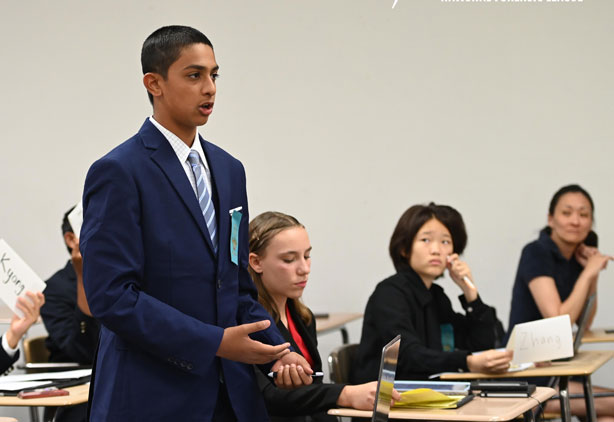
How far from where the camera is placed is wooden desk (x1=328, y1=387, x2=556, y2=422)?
2.23m

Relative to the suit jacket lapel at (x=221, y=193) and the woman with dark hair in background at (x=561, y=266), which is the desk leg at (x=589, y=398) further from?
the suit jacket lapel at (x=221, y=193)

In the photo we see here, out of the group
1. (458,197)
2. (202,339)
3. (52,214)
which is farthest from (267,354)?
(52,214)

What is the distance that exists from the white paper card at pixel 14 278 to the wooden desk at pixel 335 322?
1.54 metres

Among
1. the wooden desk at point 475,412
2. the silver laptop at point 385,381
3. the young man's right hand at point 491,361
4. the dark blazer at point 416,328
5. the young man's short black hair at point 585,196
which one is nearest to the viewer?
the silver laptop at point 385,381

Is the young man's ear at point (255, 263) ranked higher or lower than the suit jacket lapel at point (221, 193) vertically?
lower

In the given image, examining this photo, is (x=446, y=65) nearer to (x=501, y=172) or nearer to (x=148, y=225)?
(x=501, y=172)

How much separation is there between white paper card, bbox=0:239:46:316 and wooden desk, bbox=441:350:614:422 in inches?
58.5

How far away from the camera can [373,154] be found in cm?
527

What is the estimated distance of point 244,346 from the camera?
63.1 inches

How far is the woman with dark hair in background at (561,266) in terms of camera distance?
4.01m

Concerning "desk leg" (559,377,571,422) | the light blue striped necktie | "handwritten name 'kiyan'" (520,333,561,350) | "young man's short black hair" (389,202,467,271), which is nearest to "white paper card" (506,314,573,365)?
"handwritten name 'kiyan'" (520,333,561,350)

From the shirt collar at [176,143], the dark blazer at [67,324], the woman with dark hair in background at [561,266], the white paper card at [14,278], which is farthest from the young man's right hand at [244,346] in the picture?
the woman with dark hair in background at [561,266]

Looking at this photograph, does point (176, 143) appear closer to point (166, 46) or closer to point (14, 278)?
point (166, 46)

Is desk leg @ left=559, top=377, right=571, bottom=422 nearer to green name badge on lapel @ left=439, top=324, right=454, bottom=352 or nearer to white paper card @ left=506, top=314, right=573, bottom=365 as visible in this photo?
white paper card @ left=506, top=314, right=573, bottom=365
